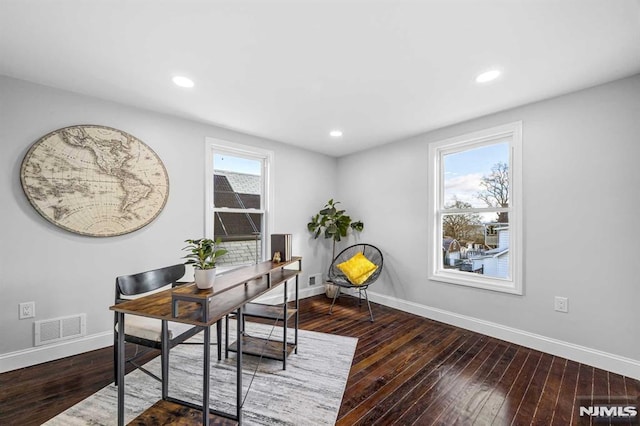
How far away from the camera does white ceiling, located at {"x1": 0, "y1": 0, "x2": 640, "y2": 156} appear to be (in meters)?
1.53

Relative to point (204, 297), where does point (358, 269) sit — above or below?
below

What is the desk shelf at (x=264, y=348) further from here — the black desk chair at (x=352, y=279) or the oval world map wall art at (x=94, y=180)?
the oval world map wall art at (x=94, y=180)

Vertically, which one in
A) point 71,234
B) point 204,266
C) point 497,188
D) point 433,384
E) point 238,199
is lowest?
point 433,384

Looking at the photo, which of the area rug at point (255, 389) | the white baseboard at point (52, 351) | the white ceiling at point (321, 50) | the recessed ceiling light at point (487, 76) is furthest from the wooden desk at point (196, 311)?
the recessed ceiling light at point (487, 76)

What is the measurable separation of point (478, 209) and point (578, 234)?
91 centimetres

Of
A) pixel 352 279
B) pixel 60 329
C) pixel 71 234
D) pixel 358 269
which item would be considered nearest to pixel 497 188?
pixel 358 269

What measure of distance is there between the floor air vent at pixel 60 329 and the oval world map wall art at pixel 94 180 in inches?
30.5

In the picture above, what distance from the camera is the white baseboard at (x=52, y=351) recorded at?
2.16 meters

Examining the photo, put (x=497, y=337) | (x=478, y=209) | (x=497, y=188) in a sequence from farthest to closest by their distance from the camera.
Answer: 1. (x=478, y=209)
2. (x=497, y=188)
3. (x=497, y=337)

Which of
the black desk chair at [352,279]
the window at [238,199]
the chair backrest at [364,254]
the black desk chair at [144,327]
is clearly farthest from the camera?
the chair backrest at [364,254]

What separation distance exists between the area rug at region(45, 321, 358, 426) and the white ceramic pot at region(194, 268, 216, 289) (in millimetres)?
903

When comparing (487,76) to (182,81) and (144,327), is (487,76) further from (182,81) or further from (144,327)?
(144,327)

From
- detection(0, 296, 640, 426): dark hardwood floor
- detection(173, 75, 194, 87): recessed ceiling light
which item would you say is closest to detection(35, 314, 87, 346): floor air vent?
detection(0, 296, 640, 426): dark hardwood floor

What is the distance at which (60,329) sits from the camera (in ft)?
7.75
